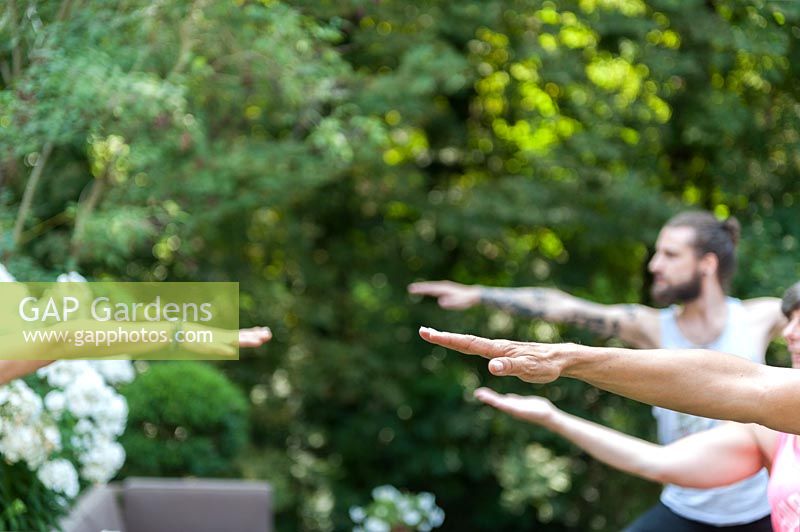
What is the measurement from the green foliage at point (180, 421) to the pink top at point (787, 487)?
4065 mm

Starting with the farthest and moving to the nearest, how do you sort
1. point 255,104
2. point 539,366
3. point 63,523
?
point 255,104 → point 63,523 → point 539,366

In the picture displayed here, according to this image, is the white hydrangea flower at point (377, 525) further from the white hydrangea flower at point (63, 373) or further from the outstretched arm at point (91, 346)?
the outstretched arm at point (91, 346)

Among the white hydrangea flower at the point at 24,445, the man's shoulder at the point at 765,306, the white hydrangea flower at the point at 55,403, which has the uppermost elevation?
the man's shoulder at the point at 765,306

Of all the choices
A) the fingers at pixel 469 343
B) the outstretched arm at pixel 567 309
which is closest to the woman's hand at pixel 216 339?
the fingers at pixel 469 343

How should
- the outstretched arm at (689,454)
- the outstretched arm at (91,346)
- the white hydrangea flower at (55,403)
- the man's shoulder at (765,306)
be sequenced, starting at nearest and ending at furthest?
the outstretched arm at (91,346) → the outstretched arm at (689,454) → the white hydrangea flower at (55,403) → the man's shoulder at (765,306)

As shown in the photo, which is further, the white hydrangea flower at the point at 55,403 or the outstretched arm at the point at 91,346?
the white hydrangea flower at the point at 55,403

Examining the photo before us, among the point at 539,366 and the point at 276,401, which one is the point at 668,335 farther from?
the point at 276,401

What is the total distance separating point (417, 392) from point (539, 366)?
6501 millimetres

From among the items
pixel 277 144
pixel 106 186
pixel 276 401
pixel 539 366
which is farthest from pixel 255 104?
pixel 539 366

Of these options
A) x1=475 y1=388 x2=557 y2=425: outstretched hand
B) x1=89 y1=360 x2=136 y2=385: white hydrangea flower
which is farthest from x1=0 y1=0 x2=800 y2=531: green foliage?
x1=475 y1=388 x2=557 y2=425: outstretched hand

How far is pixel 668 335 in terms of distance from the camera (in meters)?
3.93

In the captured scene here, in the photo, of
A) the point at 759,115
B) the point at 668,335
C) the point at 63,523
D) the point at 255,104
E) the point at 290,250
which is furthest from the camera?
the point at 290,250

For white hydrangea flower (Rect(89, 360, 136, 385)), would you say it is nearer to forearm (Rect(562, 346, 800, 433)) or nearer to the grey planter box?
A: the grey planter box

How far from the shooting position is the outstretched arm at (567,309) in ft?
13.6
